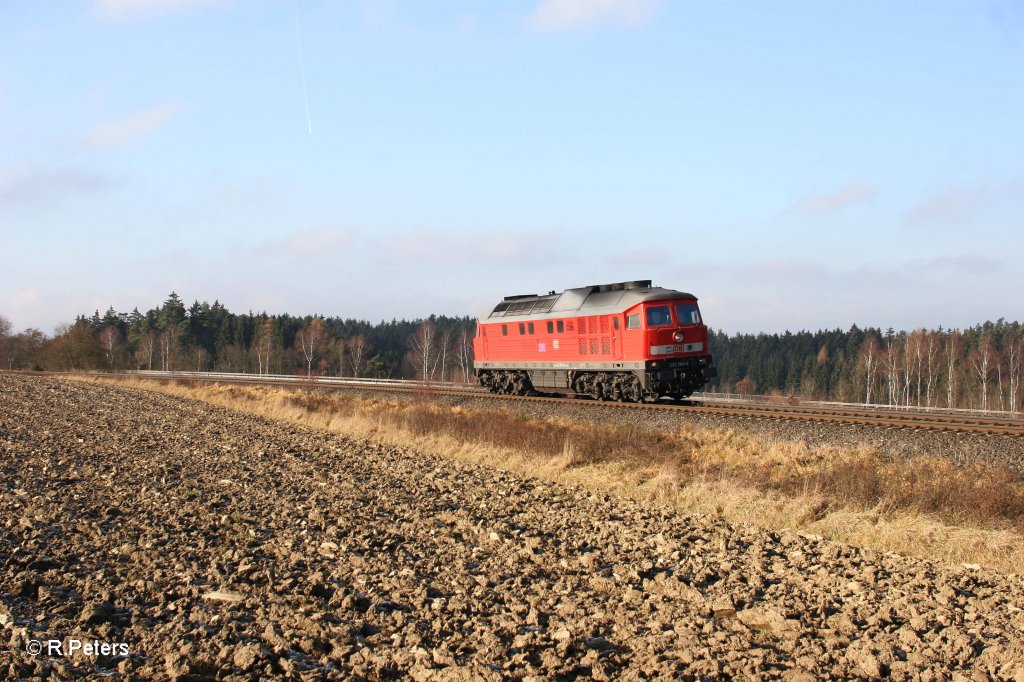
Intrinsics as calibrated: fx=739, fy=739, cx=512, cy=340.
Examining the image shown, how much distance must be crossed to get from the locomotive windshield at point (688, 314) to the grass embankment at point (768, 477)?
20.0ft

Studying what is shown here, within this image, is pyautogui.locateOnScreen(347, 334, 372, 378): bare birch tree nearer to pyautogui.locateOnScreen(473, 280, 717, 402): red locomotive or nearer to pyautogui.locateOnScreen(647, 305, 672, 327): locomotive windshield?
pyautogui.locateOnScreen(473, 280, 717, 402): red locomotive

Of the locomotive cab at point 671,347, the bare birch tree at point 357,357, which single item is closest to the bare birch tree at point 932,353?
the locomotive cab at point 671,347

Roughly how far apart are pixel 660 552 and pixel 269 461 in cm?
833

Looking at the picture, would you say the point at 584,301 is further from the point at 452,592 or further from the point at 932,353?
the point at 932,353

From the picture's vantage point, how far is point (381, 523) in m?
8.52

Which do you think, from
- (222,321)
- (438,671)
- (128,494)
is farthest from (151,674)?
(222,321)

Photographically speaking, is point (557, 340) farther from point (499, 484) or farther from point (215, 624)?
point (215, 624)

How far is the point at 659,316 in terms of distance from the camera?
21.4 meters

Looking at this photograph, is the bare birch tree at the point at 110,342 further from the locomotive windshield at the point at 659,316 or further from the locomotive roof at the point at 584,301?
the locomotive windshield at the point at 659,316

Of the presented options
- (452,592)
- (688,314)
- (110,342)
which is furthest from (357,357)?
(452,592)

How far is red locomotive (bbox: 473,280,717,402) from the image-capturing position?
21.3 m

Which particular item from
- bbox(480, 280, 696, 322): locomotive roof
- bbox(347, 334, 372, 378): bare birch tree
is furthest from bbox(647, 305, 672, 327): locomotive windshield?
bbox(347, 334, 372, 378): bare birch tree

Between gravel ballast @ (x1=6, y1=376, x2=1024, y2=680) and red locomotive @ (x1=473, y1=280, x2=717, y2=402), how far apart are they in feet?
37.3

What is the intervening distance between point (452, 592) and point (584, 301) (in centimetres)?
1848
